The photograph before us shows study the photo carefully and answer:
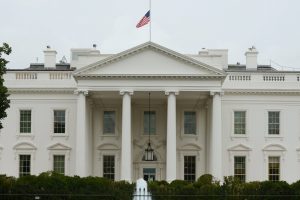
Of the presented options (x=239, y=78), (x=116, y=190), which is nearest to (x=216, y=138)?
(x=239, y=78)

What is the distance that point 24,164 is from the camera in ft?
170

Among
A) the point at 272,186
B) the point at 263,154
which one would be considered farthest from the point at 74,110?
the point at 272,186

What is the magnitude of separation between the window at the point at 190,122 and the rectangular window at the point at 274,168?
619 cm

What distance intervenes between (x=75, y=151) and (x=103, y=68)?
7.32 meters

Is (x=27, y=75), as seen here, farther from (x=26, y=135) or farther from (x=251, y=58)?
(x=251, y=58)

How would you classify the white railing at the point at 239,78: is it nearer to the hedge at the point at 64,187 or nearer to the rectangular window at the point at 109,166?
the rectangular window at the point at 109,166

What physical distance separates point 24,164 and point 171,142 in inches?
470

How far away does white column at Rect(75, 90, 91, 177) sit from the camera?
47.3 metres

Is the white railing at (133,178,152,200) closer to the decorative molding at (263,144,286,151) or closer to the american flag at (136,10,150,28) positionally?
the american flag at (136,10,150,28)

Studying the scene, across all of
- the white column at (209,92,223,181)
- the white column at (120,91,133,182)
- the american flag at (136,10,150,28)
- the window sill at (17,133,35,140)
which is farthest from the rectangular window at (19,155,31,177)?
the white column at (209,92,223,181)

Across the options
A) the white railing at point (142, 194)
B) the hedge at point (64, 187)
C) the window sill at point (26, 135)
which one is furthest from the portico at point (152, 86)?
the white railing at point (142, 194)

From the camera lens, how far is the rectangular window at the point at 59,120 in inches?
2044

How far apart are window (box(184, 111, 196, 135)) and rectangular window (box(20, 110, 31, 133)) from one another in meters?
11.8

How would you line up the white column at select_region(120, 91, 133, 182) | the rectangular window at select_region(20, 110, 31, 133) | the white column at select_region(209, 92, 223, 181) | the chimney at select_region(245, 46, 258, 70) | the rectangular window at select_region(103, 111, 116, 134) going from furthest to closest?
the chimney at select_region(245, 46, 258, 70) < the rectangular window at select_region(103, 111, 116, 134) < the rectangular window at select_region(20, 110, 31, 133) < the white column at select_region(209, 92, 223, 181) < the white column at select_region(120, 91, 133, 182)
